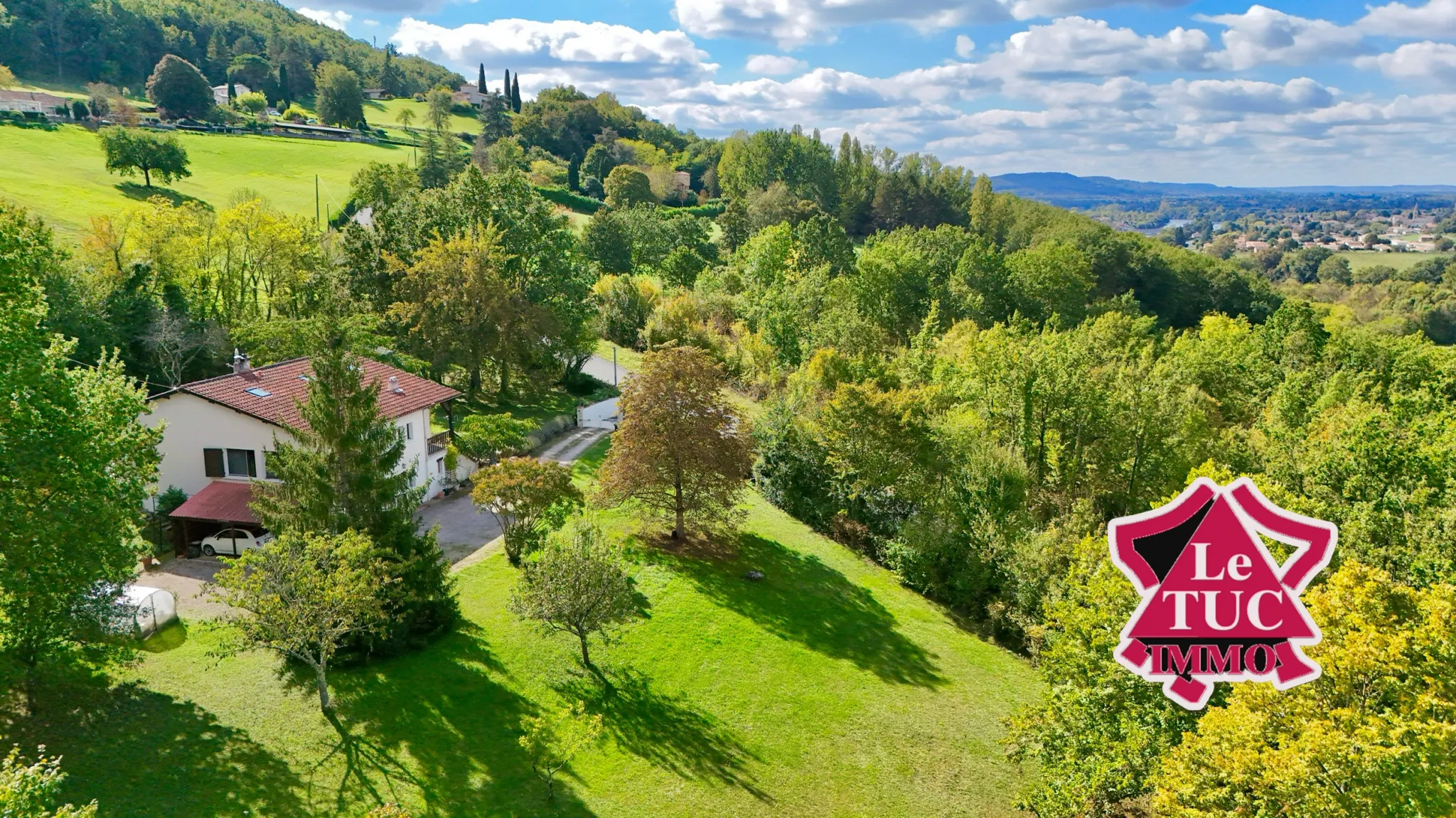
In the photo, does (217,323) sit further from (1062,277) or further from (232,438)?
(1062,277)

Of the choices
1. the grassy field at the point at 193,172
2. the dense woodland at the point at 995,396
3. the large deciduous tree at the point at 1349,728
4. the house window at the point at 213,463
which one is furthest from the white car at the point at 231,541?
the grassy field at the point at 193,172

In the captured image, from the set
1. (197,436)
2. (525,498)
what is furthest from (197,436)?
(525,498)

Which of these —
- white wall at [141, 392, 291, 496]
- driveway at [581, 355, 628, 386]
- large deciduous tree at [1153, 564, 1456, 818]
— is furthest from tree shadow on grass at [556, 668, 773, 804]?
driveway at [581, 355, 628, 386]

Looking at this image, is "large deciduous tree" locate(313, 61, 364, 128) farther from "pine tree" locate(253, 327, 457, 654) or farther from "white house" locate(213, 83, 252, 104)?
"pine tree" locate(253, 327, 457, 654)

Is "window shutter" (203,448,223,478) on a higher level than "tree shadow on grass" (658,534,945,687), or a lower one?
higher

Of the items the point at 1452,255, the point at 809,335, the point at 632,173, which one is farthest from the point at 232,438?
the point at 1452,255

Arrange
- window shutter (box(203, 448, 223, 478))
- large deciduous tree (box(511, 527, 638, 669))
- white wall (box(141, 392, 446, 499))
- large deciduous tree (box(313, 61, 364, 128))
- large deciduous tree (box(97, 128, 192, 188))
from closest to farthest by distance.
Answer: large deciduous tree (box(511, 527, 638, 669)), white wall (box(141, 392, 446, 499)), window shutter (box(203, 448, 223, 478)), large deciduous tree (box(97, 128, 192, 188)), large deciduous tree (box(313, 61, 364, 128))
